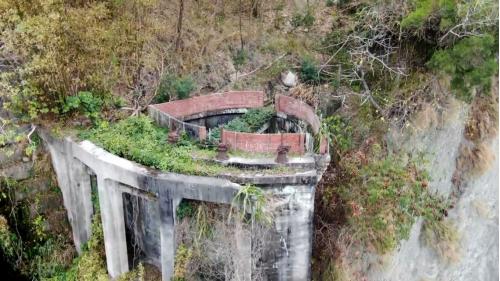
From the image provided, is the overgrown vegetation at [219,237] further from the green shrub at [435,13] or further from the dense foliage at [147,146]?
the green shrub at [435,13]

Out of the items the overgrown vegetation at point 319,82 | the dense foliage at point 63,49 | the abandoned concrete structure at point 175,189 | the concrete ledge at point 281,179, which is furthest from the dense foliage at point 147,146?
the dense foliage at point 63,49

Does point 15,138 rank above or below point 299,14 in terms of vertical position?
below

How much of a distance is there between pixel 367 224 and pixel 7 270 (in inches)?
358

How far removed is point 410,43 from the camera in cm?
1195

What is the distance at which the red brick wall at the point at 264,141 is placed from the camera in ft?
30.9

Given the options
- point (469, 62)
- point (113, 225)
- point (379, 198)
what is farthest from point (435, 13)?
point (113, 225)

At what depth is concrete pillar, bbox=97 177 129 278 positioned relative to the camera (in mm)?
10039

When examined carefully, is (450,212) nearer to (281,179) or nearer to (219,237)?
(281,179)

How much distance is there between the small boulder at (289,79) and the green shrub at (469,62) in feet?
14.5

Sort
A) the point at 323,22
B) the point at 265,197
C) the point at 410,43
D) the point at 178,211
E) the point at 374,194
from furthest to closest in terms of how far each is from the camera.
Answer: the point at 323,22
the point at 410,43
the point at 374,194
the point at 178,211
the point at 265,197

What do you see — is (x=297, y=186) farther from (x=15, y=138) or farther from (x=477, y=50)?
(x=15, y=138)

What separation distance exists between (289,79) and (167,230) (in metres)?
6.37

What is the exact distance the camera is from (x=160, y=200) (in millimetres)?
9344

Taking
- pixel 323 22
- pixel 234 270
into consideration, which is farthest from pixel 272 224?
pixel 323 22
